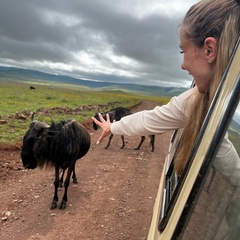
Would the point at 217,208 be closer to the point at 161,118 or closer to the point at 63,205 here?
the point at 161,118

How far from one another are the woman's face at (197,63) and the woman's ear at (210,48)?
0.05 feet

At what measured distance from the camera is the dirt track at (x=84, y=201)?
15.2 ft

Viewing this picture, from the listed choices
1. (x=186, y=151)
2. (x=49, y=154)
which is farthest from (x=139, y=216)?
(x=186, y=151)

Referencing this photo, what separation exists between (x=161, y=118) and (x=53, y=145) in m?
3.64

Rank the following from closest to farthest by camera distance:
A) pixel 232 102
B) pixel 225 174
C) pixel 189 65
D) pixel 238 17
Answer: pixel 232 102 < pixel 225 174 < pixel 238 17 < pixel 189 65

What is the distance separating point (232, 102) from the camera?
91 centimetres

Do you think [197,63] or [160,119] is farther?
[160,119]

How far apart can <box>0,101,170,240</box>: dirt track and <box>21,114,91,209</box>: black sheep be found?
299mm

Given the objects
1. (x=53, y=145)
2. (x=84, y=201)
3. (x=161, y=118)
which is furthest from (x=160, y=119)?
(x=84, y=201)

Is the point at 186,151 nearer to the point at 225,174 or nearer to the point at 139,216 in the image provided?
the point at 225,174

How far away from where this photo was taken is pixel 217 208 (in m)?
1.07

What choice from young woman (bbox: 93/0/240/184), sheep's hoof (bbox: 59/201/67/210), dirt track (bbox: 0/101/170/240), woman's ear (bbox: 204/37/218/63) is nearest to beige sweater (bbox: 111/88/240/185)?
young woman (bbox: 93/0/240/184)

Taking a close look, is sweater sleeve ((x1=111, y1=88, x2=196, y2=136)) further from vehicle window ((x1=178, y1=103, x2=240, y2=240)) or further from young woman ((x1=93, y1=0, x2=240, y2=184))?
vehicle window ((x1=178, y1=103, x2=240, y2=240))

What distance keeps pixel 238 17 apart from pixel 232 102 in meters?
0.63
